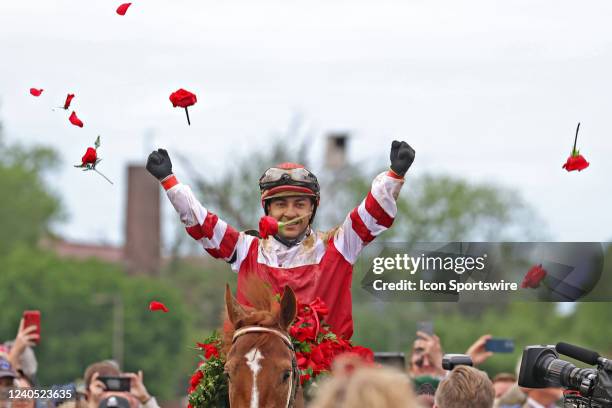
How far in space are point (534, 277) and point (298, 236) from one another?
7.13 ft

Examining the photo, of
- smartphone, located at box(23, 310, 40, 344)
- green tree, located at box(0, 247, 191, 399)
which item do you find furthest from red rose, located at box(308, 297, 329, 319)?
green tree, located at box(0, 247, 191, 399)

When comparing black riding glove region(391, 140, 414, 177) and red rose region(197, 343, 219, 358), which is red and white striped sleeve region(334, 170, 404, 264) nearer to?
black riding glove region(391, 140, 414, 177)

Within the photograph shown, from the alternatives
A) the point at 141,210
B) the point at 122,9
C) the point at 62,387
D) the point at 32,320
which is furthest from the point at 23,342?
the point at 141,210

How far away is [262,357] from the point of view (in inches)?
294

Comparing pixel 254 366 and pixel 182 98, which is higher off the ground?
pixel 182 98

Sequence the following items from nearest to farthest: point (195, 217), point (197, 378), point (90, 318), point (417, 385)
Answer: point (197, 378), point (195, 217), point (417, 385), point (90, 318)

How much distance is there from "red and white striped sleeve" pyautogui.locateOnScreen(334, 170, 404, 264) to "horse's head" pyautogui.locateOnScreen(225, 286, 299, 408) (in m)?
1.21

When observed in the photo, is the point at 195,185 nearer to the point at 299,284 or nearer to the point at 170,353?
the point at 170,353

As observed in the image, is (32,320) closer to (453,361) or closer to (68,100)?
(68,100)

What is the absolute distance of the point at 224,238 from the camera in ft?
30.2

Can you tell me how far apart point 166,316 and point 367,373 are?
54.9 metres

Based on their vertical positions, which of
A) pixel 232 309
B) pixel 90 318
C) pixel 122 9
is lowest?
pixel 232 309

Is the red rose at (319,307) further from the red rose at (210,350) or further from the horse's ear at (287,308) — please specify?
the red rose at (210,350)

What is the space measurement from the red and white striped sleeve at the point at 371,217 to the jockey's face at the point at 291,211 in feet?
0.87
